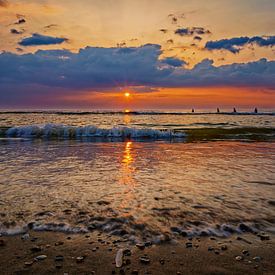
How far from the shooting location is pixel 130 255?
3.91 metres

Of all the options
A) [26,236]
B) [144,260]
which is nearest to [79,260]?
[144,260]

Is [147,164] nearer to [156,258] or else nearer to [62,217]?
[62,217]

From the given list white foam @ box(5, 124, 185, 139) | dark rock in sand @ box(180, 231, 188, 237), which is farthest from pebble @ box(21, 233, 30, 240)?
white foam @ box(5, 124, 185, 139)

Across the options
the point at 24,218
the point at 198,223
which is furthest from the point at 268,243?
the point at 24,218

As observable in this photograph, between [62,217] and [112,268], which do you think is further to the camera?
[62,217]

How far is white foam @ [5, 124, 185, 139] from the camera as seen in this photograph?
23.8 m

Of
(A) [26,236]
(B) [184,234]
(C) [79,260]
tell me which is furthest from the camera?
(B) [184,234]

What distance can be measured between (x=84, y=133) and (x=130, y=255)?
68.9 feet

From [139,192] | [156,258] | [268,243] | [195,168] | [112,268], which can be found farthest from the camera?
[195,168]

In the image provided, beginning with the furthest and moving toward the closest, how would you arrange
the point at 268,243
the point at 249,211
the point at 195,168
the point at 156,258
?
the point at 195,168 < the point at 249,211 < the point at 268,243 < the point at 156,258

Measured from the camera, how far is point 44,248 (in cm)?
407

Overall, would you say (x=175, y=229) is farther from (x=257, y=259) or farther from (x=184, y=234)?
(x=257, y=259)

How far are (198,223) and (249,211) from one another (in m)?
1.19

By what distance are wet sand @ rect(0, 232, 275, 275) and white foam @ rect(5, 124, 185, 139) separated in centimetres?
1915
